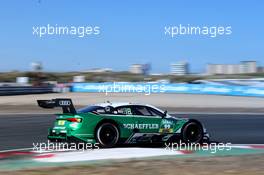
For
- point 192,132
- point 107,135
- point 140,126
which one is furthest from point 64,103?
point 192,132

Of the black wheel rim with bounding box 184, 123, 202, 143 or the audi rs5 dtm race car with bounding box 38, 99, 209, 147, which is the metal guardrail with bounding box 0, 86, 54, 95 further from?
the black wheel rim with bounding box 184, 123, 202, 143

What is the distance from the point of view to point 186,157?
975 cm

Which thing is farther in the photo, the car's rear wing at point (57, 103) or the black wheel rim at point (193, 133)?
the black wheel rim at point (193, 133)

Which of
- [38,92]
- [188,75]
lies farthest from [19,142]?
[188,75]

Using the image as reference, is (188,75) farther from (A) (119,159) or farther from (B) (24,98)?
(A) (119,159)

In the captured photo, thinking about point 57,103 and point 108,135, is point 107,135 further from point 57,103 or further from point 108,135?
point 57,103

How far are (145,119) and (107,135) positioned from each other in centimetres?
99

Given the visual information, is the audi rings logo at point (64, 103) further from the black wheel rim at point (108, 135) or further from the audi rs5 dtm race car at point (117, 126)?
the black wheel rim at point (108, 135)

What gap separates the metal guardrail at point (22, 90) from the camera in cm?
3944

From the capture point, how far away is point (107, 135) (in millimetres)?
11125

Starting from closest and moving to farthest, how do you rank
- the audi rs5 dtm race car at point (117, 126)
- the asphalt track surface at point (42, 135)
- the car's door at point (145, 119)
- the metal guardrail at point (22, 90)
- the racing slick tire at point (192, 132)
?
the audi rs5 dtm race car at point (117, 126) → the car's door at point (145, 119) → the racing slick tire at point (192, 132) → the asphalt track surface at point (42, 135) → the metal guardrail at point (22, 90)

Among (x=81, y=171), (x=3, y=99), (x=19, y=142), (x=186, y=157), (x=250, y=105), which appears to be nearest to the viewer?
(x=81, y=171)

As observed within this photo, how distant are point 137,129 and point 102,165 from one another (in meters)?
3.10

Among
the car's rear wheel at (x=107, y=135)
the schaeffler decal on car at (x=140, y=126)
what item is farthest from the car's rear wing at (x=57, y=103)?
the schaeffler decal on car at (x=140, y=126)
